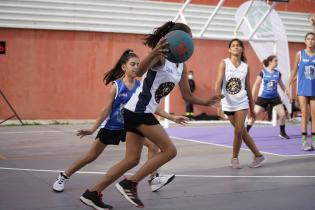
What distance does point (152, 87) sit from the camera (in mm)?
5523

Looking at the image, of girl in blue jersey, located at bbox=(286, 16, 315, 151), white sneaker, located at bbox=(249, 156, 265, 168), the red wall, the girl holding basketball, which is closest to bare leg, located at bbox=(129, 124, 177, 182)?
the girl holding basketball

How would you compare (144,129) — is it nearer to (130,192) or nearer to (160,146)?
(160,146)

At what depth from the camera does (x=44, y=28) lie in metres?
18.0

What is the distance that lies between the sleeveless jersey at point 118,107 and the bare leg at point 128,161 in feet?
3.19

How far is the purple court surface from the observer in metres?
11.0

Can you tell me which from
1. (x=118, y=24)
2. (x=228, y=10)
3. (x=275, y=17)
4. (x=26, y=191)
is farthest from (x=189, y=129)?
(x=26, y=191)

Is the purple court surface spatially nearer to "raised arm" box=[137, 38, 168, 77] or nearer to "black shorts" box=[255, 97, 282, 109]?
"black shorts" box=[255, 97, 282, 109]

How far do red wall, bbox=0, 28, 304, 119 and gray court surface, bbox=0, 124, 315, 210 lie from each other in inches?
266

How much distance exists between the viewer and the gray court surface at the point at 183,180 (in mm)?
5965

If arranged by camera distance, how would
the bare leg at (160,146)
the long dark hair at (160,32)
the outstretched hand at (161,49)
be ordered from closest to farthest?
the outstretched hand at (161,49)
the bare leg at (160,146)
the long dark hair at (160,32)

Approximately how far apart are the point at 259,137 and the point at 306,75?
297cm

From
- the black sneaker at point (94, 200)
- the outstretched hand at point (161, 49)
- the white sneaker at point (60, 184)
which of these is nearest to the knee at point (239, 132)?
the white sneaker at point (60, 184)

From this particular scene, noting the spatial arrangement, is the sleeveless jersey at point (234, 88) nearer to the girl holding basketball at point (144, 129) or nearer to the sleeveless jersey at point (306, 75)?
the sleeveless jersey at point (306, 75)

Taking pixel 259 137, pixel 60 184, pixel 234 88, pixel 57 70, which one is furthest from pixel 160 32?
pixel 57 70
